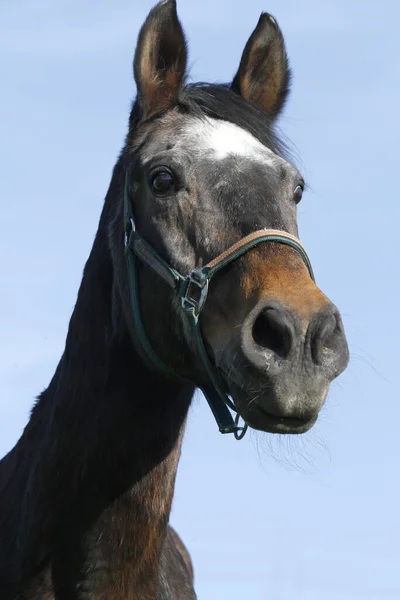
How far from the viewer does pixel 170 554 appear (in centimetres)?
612

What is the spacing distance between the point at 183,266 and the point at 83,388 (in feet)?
2.84

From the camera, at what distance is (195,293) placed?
16.5ft

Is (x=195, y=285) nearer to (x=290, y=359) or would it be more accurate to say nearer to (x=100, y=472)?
(x=290, y=359)

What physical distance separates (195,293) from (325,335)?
0.85m

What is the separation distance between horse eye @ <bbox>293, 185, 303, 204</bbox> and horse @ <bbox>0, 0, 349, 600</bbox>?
14mm

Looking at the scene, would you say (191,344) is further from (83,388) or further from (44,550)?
(44,550)

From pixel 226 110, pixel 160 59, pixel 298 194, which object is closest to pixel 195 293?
→ pixel 298 194

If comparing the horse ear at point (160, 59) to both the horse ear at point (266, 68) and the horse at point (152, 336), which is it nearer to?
the horse at point (152, 336)

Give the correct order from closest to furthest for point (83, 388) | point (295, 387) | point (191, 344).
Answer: point (295, 387) → point (191, 344) → point (83, 388)

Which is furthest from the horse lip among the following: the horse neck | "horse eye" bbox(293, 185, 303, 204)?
"horse eye" bbox(293, 185, 303, 204)

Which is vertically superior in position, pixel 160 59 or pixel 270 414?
pixel 160 59

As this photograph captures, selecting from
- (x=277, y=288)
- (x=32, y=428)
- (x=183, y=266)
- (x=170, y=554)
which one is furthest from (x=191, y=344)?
(x=170, y=554)

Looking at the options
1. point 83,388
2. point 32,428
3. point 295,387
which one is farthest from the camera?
point 32,428

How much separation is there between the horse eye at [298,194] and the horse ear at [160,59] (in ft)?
2.95
